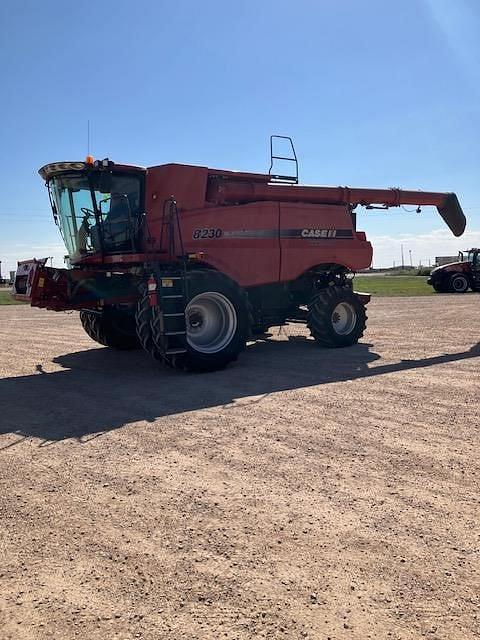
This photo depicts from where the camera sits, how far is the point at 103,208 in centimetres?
949

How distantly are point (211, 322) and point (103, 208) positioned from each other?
A: 8.72 ft

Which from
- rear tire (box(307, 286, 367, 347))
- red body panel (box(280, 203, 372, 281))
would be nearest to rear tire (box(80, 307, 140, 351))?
red body panel (box(280, 203, 372, 281))

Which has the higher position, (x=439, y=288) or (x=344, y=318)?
(x=439, y=288)

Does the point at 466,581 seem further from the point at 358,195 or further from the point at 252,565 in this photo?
the point at 358,195

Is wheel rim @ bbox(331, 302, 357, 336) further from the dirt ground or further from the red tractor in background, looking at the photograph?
the red tractor in background

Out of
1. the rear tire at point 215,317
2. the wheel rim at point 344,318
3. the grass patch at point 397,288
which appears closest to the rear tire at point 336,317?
the wheel rim at point 344,318

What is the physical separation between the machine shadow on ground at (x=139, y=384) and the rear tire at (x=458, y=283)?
61.5 feet

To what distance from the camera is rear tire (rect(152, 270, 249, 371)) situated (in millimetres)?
9000

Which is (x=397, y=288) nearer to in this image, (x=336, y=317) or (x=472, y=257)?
(x=472, y=257)

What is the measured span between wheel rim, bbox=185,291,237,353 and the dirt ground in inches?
74.4

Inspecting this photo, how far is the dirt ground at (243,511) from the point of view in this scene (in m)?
2.61

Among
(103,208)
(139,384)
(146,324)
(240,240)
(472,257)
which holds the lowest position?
(139,384)

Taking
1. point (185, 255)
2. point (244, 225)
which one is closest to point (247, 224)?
point (244, 225)

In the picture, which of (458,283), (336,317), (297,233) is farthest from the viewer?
(458,283)
